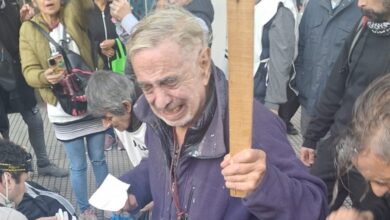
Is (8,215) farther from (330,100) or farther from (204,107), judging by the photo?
(330,100)

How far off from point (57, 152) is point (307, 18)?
264 cm

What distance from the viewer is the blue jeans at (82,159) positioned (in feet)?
11.0

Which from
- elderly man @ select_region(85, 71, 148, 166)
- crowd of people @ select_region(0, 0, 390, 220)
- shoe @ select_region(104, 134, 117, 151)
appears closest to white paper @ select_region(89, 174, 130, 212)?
crowd of people @ select_region(0, 0, 390, 220)

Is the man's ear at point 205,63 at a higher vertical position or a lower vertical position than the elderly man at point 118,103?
higher

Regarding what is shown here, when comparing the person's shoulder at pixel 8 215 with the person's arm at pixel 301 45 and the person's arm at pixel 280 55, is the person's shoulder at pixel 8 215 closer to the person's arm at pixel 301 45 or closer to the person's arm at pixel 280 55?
the person's arm at pixel 280 55

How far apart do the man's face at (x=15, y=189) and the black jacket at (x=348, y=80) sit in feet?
5.20

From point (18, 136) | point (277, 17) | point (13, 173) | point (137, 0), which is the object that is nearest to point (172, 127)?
point (13, 173)

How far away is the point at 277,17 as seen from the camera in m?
3.38

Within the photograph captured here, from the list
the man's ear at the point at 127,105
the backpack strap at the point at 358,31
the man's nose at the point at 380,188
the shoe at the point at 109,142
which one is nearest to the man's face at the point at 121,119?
the man's ear at the point at 127,105

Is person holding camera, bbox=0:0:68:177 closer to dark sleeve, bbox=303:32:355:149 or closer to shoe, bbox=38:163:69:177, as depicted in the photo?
shoe, bbox=38:163:69:177

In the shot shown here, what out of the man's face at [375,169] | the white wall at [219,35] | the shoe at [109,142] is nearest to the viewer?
the man's face at [375,169]

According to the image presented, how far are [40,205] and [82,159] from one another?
2.61 ft

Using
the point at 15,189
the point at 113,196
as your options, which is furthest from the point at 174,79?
the point at 15,189

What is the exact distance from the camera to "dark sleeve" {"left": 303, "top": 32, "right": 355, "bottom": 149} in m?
2.59
